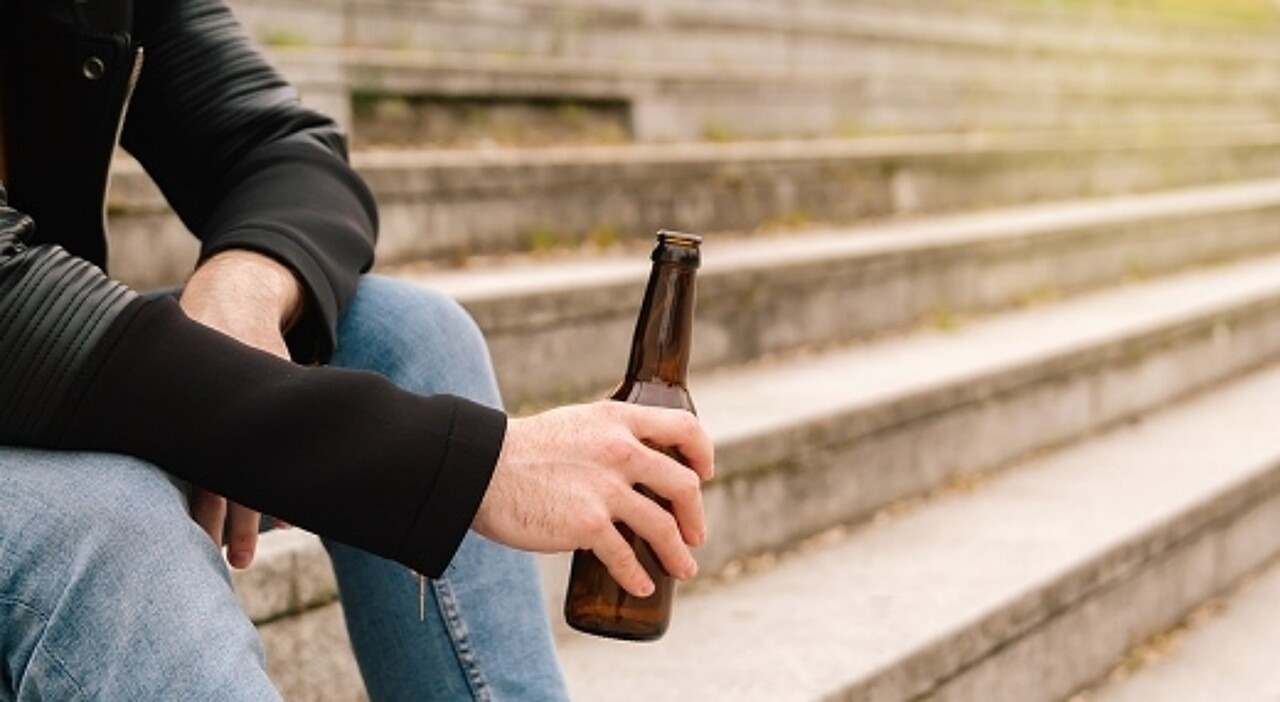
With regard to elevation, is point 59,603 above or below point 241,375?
below

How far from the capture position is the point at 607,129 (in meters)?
4.55

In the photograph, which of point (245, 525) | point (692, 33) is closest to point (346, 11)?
point (692, 33)

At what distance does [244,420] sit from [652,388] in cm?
52

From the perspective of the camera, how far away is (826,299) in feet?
12.2

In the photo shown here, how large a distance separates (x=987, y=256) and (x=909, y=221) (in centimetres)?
46

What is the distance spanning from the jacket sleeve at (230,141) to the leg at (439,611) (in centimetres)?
9

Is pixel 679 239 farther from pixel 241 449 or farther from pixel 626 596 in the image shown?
pixel 241 449

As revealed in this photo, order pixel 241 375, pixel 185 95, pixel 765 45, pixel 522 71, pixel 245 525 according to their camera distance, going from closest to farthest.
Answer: pixel 241 375, pixel 245 525, pixel 185 95, pixel 522 71, pixel 765 45

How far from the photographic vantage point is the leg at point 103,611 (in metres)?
1.09

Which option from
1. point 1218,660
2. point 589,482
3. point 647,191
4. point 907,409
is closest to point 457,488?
point 589,482

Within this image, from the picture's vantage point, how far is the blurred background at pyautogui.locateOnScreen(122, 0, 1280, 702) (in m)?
2.50

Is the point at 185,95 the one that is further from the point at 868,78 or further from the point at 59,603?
the point at 868,78

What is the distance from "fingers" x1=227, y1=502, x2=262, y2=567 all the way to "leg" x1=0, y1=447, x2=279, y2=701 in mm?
307

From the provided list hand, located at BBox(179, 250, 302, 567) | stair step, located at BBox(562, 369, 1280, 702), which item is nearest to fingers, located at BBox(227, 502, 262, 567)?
hand, located at BBox(179, 250, 302, 567)
